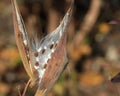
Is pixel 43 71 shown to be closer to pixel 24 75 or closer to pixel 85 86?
pixel 24 75

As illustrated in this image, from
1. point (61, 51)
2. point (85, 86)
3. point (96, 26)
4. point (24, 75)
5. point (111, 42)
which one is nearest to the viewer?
point (61, 51)

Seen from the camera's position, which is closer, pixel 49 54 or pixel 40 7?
pixel 49 54

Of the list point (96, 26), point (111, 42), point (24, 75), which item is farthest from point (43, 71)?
point (111, 42)

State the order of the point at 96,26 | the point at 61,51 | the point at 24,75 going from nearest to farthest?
the point at 61,51 < the point at 24,75 < the point at 96,26

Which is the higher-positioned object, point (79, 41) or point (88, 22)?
point (88, 22)
